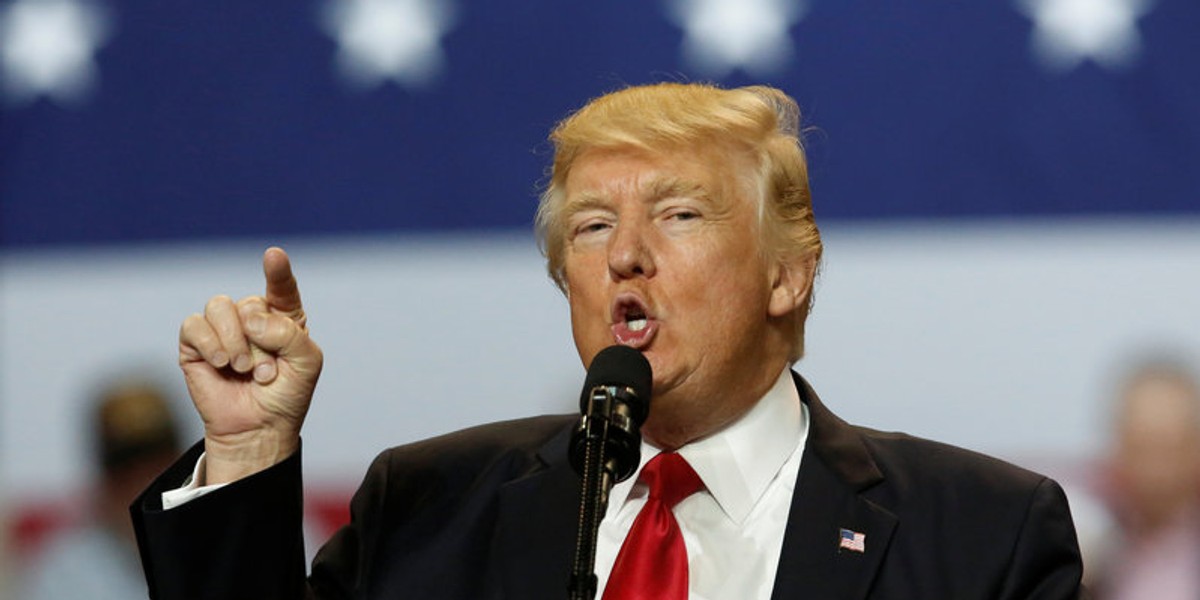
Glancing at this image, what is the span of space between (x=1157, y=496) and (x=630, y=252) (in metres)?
1.50

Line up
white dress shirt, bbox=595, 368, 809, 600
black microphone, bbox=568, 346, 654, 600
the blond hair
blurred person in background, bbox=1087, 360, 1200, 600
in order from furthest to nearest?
blurred person in background, bbox=1087, 360, 1200, 600 < the blond hair < white dress shirt, bbox=595, 368, 809, 600 < black microphone, bbox=568, 346, 654, 600

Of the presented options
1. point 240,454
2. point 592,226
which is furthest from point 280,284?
point 592,226

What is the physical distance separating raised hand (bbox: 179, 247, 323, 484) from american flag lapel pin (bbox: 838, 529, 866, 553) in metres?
0.67

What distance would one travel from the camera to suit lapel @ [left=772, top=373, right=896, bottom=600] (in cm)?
190

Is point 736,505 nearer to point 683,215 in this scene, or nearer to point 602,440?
point 683,215

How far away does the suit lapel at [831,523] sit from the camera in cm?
190

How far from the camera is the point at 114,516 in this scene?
3297 millimetres

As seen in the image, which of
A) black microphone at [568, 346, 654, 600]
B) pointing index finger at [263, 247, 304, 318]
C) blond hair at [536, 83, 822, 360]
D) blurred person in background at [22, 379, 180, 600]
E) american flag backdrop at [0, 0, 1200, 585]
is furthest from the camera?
blurred person in background at [22, 379, 180, 600]

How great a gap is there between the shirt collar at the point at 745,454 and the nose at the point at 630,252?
0.80 feet

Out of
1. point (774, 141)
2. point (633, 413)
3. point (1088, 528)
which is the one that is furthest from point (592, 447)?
point (1088, 528)

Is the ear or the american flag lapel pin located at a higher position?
the ear

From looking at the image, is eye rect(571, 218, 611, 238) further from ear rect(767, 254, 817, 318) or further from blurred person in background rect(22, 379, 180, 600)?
blurred person in background rect(22, 379, 180, 600)

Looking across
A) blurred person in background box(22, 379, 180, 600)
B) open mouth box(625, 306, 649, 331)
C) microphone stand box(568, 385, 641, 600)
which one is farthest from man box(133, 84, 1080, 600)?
blurred person in background box(22, 379, 180, 600)

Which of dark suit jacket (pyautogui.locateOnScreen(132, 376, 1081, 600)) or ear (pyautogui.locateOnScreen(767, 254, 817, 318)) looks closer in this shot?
dark suit jacket (pyautogui.locateOnScreen(132, 376, 1081, 600))
